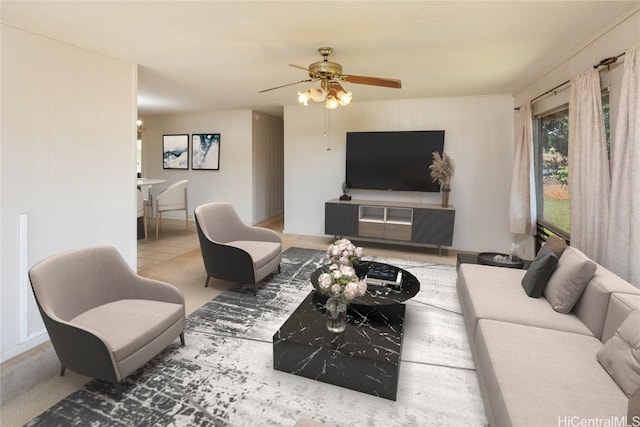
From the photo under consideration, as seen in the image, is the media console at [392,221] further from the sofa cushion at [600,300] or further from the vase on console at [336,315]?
the vase on console at [336,315]

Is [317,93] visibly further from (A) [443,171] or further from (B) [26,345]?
(B) [26,345]

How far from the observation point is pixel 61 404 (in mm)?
1949

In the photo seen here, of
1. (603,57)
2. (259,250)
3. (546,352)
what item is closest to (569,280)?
(546,352)

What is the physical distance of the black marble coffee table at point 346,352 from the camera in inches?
78.8

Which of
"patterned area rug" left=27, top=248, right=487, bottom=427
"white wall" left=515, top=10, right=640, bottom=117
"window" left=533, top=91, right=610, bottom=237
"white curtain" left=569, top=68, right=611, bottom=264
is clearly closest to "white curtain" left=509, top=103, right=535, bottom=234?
"window" left=533, top=91, right=610, bottom=237

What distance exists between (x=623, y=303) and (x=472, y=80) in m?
3.15

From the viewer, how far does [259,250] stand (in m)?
3.79

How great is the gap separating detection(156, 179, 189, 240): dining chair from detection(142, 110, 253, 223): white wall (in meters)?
1.12

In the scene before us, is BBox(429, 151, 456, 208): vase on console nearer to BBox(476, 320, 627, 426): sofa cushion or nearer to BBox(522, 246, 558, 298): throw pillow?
BBox(522, 246, 558, 298): throw pillow

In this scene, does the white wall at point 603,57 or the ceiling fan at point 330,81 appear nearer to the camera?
the white wall at point 603,57

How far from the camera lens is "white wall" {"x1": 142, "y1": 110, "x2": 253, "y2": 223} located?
711 cm

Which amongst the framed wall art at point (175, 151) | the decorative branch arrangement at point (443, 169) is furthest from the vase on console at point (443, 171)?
the framed wall art at point (175, 151)

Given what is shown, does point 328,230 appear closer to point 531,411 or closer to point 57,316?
point 57,316

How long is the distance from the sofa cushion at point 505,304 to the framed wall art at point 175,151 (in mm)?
6535
